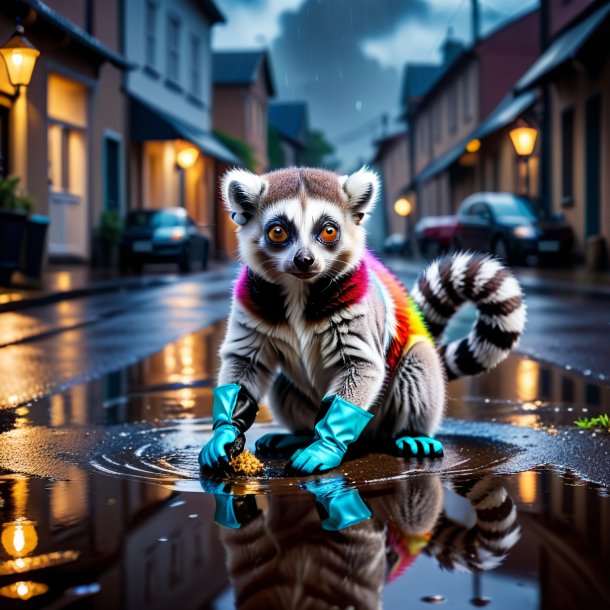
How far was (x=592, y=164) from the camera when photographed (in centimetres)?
2430

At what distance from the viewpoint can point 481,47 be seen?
135 ft

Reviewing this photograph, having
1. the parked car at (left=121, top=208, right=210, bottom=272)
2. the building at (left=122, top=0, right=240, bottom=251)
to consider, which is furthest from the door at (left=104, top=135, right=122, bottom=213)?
the building at (left=122, top=0, right=240, bottom=251)

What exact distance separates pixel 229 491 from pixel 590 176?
73.0 feet

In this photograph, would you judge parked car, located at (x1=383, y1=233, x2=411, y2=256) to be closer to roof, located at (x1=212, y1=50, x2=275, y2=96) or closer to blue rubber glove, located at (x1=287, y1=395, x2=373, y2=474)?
roof, located at (x1=212, y1=50, x2=275, y2=96)

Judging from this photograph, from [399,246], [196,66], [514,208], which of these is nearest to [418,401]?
[514,208]

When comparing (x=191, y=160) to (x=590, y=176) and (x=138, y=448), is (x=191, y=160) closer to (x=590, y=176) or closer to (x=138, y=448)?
(x=590, y=176)

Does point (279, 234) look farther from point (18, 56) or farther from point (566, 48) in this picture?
point (566, 48)

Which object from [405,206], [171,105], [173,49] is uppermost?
[173,49]

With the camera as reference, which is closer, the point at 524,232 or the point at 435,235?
the point at 524,232

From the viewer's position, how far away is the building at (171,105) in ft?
94.8

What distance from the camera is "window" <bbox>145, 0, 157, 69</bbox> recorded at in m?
30.8

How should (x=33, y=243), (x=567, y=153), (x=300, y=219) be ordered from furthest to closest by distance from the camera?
(x=567, y=153)
(x=33, y=243)
(x=300, y=219)

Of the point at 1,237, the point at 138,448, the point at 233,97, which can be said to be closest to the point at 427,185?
the point at 233,97

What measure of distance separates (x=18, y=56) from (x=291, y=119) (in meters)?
66.6
